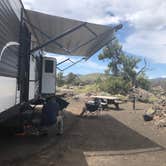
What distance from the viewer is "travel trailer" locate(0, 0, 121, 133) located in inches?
227

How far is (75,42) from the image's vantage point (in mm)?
13031

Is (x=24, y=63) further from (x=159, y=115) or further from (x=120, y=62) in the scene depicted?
(x=120, y=62)

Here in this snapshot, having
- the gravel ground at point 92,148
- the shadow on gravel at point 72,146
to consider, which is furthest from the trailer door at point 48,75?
the shadow on gravel at point 72,146

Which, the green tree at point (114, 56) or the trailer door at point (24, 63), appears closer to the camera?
the trailer door at point (24, 63)

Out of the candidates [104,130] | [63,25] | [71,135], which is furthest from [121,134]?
[63,25]

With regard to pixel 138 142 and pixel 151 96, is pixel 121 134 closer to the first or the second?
pixel 138 142

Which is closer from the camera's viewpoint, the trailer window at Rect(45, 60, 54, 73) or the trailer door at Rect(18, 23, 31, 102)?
the trailer door at Rect(18, 23, 31, 102)

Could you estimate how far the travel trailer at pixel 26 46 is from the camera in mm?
5777

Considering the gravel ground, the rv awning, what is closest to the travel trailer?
the rv awning

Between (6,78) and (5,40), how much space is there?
2.27 feet

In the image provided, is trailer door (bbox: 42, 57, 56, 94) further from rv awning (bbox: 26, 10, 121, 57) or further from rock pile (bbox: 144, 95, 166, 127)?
rock pile (bbox: 144, 95, 166, 127)

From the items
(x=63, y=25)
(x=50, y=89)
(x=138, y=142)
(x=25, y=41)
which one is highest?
(x=63, y=25)

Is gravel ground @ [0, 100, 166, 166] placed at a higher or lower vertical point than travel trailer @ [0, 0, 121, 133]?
lower

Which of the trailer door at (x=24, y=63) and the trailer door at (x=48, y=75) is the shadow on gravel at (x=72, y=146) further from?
the trailer door at (x=48, y=75)
